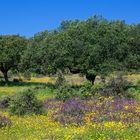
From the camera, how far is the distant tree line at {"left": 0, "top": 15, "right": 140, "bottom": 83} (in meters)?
47.9

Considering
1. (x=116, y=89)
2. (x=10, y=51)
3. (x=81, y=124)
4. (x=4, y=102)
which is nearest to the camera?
(x=81, y=124)

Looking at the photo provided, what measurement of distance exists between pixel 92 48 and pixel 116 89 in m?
17.3

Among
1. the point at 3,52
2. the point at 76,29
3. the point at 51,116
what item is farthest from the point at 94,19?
the point at 51,116

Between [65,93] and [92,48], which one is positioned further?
[92,48]

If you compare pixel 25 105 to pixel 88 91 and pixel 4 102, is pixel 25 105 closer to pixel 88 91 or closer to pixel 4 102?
pixel 4 102

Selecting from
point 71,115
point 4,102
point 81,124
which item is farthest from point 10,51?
point 81,124

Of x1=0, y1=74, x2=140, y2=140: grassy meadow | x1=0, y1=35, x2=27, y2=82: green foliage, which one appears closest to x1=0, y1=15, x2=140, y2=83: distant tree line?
x1=0, y1=35, x2=27, y2=82: green foliage

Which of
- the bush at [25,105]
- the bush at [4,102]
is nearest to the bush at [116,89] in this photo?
the bush at [4,102]

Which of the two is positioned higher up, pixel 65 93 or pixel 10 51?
pixel 10 51

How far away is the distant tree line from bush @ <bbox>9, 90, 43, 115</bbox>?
907 inches

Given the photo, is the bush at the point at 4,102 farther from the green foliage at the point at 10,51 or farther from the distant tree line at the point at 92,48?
the green foliage at the point at 10,51

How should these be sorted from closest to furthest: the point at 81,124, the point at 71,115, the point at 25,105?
1. the point at 81,124
2. the point at 71,115
3. the point at 25,105

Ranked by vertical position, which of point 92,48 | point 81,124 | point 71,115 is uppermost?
point 92,48

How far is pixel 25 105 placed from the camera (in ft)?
79.9
